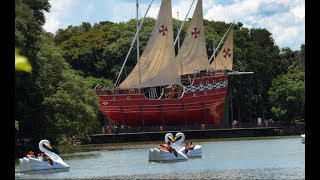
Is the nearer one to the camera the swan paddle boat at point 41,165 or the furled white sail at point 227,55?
the swan paddle boat at point 41,165

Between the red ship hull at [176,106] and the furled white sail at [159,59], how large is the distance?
260 centimetres

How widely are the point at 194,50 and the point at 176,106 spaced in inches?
254

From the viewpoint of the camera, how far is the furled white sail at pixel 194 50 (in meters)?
97.2

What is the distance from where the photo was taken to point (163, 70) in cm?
9325

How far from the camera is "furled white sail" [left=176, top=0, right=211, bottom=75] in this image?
319ft

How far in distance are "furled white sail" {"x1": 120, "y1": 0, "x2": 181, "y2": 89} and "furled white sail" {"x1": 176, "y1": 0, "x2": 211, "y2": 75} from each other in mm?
4958


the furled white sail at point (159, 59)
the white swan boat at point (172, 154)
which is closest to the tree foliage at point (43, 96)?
the white swan boat at point (172, 154)

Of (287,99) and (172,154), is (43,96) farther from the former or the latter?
(287,99)

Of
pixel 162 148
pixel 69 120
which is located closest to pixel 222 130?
Result: pixel 69 120

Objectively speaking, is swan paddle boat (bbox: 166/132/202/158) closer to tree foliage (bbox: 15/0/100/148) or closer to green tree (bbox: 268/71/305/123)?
tree foliage (bbox: 15/0/100/148)

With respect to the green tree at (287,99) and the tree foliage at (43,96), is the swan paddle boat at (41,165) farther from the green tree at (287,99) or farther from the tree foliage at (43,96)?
the green tree at (287,99)

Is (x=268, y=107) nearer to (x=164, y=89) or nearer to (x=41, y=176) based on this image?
(x=164, y=89)
